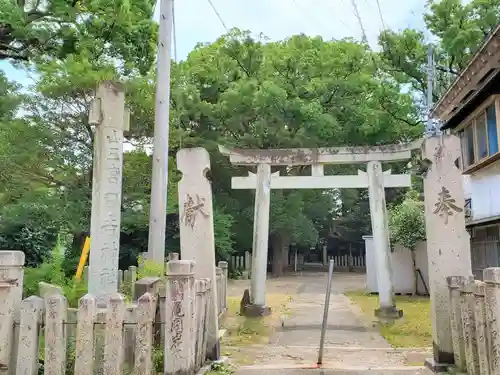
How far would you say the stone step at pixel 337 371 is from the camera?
624 centimetres

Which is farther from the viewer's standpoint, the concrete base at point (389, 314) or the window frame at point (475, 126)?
the window frame at point (475, 126)

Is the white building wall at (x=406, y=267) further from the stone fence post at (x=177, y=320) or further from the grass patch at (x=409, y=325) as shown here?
the stone fence post at (x=177, y=320)

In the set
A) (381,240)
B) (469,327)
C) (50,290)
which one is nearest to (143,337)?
(50,290)

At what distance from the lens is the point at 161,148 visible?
9484mm

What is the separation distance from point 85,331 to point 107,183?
2.38 meters

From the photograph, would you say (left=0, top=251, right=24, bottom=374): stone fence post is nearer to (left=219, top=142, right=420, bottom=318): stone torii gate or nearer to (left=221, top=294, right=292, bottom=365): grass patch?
(left=221, top=294, right=292, bottom=365): grass patch

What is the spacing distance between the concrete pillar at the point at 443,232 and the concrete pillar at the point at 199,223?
3.03 m

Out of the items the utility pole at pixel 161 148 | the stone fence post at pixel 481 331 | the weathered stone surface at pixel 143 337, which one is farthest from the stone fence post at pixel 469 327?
the utility pole at pixel 161 148

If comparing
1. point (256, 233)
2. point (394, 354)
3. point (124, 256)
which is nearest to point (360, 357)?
point (394, 354)

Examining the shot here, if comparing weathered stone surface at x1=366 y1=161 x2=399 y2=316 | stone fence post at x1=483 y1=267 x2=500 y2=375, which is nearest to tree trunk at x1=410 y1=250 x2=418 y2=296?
weathered stone surface at x1=366 y1=161 x2=399 y2=316

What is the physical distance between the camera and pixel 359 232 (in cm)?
3541

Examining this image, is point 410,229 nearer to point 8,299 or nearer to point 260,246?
point 260,246

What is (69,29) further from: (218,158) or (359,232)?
(359,232)

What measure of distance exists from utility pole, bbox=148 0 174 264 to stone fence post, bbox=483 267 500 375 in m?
5.82
